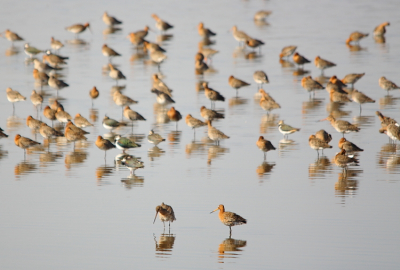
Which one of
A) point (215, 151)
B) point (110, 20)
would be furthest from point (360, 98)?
point (110, 20)

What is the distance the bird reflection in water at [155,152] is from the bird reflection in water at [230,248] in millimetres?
5938

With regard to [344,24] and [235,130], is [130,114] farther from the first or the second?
[344,24]

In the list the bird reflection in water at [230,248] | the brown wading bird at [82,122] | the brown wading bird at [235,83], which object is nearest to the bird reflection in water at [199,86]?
the brown wading bird at [235,83]

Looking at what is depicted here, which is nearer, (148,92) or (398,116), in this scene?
(398,116)

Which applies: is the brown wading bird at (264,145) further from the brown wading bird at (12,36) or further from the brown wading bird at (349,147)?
the brown wading bird at (12,36)

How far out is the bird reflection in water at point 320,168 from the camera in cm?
1512

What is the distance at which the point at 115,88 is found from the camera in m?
26.3

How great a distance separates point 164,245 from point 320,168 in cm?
580

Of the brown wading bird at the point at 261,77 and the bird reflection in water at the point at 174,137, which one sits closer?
the bird reflection in water at the point at 174,137

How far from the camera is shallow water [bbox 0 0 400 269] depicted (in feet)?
35.7

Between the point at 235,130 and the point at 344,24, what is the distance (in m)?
25.4

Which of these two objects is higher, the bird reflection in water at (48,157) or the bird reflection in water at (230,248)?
the bird reflection in water at (48,157)

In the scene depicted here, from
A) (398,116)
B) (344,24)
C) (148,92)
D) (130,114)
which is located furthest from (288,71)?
(344,24)

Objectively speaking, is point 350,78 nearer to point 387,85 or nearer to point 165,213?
point 387,85
